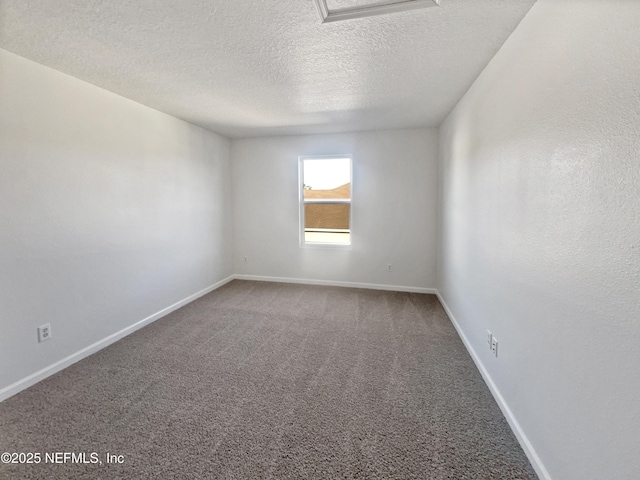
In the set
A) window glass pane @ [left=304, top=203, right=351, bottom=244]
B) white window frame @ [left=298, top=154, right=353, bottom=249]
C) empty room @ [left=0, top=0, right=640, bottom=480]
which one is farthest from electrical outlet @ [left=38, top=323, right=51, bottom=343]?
window glass pane @ [left=304, top=203, right=351, bottom=244]

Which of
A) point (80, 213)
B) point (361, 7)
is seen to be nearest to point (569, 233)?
point (361, 7)

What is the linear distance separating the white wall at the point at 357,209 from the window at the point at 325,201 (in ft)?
0.47

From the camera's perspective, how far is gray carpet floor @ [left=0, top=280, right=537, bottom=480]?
1.42 meters

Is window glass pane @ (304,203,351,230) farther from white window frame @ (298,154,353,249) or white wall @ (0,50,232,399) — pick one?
white wall @ (0,50,232,399)

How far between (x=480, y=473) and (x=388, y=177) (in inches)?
137

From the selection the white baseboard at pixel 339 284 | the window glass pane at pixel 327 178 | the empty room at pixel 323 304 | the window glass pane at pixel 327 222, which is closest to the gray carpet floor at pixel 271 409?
the empty room at pixel 323 304

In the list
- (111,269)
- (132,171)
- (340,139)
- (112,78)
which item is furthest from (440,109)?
(111,269)

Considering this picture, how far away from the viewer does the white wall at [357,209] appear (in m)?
4.06

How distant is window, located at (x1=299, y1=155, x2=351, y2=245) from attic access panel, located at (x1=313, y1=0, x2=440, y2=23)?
9.33 feet

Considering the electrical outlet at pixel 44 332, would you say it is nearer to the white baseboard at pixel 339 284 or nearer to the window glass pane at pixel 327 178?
the white baseboard at pixel 339 284

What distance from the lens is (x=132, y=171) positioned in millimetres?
2863

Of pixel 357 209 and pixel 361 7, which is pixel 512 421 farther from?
pixel 357 209

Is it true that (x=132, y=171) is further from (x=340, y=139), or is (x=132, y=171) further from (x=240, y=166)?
(x=340, y=139)

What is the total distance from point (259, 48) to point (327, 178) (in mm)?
2723
